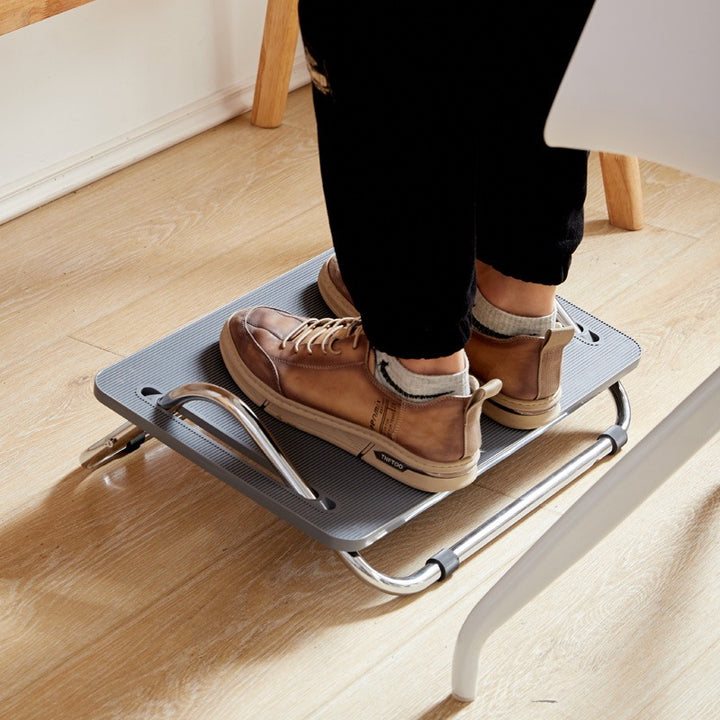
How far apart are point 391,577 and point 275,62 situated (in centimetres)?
118

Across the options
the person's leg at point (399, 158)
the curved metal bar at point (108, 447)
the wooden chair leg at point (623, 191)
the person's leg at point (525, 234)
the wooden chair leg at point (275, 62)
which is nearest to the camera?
the person's leg at point (399, 158)

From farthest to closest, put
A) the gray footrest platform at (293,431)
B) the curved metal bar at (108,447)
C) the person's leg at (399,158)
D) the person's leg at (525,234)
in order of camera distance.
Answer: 1. the curved metal bar at (108,447)
2. the gray footrest platform at (293,431)
3. the person's leg at (525,234)
4. the person's leg at (399,158)

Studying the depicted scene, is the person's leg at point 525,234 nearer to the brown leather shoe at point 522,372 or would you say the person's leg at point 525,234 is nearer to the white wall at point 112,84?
Answer: the brown leather shoe at point 522,372

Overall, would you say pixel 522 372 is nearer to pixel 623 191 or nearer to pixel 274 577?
pixel 274 577

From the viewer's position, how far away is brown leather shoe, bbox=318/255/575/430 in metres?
1.11

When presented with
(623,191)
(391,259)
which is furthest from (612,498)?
(623,191)

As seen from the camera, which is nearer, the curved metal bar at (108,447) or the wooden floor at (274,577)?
the wooden floor at (274,577)

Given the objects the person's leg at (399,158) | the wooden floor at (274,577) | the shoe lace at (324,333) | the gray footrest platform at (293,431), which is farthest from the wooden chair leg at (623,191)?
the person's leg at (399,158)

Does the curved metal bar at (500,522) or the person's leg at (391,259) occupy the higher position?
the person's leg at (391,259)

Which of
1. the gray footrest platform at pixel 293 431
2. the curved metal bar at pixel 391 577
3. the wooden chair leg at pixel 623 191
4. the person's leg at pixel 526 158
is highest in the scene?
the person's leg at pixel 526 158

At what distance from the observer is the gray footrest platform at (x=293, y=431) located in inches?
40.3

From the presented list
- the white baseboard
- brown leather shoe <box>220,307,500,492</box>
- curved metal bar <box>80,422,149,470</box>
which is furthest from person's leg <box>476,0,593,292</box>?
the white baseboard

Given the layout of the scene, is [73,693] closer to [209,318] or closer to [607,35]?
[209,318]

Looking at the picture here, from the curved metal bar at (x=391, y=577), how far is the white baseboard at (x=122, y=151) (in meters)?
0.99
